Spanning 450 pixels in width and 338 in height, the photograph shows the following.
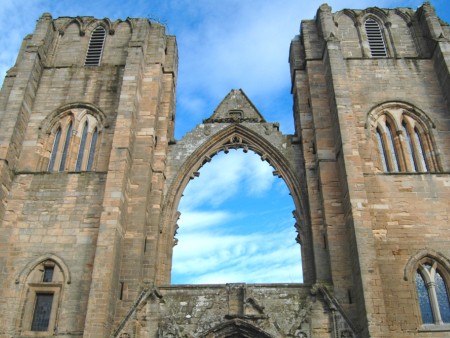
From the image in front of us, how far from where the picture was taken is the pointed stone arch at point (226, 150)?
43.3 ft

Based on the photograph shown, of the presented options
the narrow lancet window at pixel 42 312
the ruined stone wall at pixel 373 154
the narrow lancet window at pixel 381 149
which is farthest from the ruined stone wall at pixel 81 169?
the narrow lancet window at pixel 381 149

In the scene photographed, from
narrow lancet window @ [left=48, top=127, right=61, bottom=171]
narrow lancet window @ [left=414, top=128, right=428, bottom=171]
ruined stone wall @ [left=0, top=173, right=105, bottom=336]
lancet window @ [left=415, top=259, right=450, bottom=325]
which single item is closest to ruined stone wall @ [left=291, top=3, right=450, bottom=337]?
narrow lancet window @ [left=414, top=128, right=428, bottom=171]

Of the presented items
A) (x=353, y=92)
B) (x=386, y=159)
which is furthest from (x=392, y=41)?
(x=386, y=159)

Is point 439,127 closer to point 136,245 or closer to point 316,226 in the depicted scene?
point 316,226

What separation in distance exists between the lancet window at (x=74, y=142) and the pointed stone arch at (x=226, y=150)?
247 cm

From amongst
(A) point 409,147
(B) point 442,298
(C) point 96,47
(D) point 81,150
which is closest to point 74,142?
(D) point 81,150

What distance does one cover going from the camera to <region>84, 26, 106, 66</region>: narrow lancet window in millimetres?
16672

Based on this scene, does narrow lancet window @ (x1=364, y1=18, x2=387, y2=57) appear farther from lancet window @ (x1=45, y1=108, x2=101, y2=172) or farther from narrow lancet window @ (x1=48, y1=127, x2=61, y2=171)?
narrow lancet window @ (x1=48, y1=127, x2=61, y2=171)

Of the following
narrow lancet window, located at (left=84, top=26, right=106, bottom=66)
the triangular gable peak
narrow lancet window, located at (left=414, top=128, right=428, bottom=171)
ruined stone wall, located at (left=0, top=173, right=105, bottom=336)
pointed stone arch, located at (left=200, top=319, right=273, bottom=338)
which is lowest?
pointed stone arch, located at (left=200, top=319, right=273, bottom=338)

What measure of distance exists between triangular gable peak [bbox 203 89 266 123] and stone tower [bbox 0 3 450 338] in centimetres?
5

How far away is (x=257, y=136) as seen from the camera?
15250 millimetres

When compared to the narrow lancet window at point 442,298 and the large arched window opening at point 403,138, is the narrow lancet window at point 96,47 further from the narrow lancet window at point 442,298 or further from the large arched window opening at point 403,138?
the narrow lancet window at point 442,298

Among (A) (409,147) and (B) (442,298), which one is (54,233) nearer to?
(B) (442,298)

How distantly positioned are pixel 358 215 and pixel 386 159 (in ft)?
9.52
